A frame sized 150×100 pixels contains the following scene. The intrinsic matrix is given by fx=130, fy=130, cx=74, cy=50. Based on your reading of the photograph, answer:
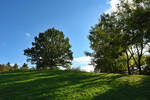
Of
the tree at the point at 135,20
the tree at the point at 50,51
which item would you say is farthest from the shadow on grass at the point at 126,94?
the tree at the point at 50,51

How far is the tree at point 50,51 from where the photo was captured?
4222cm

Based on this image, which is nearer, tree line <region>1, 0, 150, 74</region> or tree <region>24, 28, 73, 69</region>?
tree line <region>1, 0, 150, 74</region>

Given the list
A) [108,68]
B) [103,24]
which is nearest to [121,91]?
[103,24]

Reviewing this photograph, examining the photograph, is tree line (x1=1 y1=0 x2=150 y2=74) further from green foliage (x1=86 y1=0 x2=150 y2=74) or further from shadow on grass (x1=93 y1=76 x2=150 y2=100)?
shadow on grass (x1=93 y1=76 x2=150 y2=100)

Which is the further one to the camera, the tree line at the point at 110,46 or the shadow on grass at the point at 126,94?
the tree line at the point at 110,46

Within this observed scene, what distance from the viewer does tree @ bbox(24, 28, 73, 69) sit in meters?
42.2

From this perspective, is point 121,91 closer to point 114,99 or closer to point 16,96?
point 114,99

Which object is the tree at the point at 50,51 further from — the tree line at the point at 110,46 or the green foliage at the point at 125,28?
the green foliage at the point at 125,28

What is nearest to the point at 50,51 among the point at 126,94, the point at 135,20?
the point at 135,20

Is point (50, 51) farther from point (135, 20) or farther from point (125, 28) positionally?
point (135, 20)

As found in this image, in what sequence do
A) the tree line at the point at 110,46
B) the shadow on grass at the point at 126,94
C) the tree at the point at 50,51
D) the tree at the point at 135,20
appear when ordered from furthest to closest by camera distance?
the tree at the point at 50,51, the tree line at the point at 110,46, the tree at the point at 135,20, the shadow on grass at the point at 126,94

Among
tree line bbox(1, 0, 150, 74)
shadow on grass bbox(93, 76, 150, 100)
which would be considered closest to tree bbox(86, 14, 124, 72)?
tree line bbox(1, 0, 150, 74)

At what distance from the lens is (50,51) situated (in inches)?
1662

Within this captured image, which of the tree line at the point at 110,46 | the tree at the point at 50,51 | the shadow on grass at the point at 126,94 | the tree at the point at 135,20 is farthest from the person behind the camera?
the tree at the point at 50,51
